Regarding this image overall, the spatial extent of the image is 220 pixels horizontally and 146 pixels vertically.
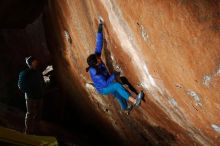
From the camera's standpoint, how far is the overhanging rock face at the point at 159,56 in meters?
4.51

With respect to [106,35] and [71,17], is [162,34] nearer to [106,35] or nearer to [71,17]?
[106,35]

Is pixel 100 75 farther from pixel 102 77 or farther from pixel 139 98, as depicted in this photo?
pixel 139 98

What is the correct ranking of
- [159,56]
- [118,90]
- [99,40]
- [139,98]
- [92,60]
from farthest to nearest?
1. [118,90]
2. [92,60]
3. [99,40]
4. [139,98]
5. [159,56]

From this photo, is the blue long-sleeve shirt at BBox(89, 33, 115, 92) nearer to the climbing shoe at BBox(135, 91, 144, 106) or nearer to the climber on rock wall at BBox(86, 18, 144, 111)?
the climber on rock wall at BBox(86, 18, 144, 111)

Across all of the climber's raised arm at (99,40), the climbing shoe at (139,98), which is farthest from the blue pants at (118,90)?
the climber's raised arm at (99,40)

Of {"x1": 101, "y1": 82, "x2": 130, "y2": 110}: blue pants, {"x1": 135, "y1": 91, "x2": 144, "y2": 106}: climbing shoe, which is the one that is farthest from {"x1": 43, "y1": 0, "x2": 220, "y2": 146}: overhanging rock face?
{"x1": 101, "y1": 82, "x2": 130, "y2": 110}: blue pants

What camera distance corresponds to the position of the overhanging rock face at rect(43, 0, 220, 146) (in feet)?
14.8

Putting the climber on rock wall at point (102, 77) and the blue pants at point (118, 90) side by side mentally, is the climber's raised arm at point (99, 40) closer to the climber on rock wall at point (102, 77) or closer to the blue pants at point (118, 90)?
the climber on rock wall at point (102, 77)

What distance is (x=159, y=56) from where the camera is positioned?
5.50m

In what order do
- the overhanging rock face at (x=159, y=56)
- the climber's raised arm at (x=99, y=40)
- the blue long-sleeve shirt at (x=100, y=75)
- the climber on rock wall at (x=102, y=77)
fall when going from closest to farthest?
the overhanging rock face at (x=159, y=56), the climber's raised arm at (x=99, y=40), the climber on rock wall at (x=102, y=77), the blue long-sleeve shirt at (x=100, y=75)

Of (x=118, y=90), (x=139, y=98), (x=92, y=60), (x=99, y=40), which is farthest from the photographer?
(x=118, y=90)

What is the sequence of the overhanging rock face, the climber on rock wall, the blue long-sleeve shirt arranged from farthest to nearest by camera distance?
the blue long-sleeve shirt, the climber on rock wall, the overhanging rock face

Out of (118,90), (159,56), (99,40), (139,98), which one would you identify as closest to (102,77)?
(118,90)

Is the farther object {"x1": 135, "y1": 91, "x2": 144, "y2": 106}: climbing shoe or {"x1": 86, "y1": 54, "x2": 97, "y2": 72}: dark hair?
{"x1": 86, "y1": 54, "x2": 97, "y2": 72}: dark hair
